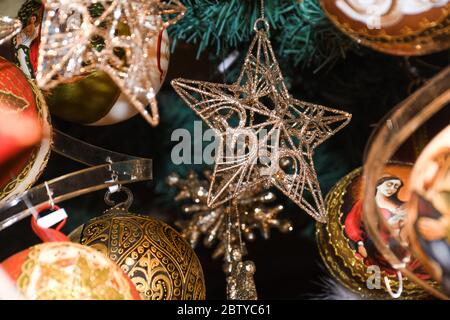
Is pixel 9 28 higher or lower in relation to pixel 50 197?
higher

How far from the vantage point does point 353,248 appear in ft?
3.44

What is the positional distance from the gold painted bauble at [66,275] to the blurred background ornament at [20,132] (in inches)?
5.7

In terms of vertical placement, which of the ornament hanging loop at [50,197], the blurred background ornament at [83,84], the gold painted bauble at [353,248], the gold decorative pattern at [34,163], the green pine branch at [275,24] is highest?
the green pine branch at [275,24]

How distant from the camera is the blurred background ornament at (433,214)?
75cm

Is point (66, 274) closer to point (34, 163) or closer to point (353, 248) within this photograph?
point (34, 163)

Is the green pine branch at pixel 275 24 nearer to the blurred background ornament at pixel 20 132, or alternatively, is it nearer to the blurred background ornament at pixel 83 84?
the blurred background ornament at pixel 83 84

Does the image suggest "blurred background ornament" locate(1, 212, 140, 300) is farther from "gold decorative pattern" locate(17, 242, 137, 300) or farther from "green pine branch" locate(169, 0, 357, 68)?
"green pine branch" locate(169, 0, 357, 68)

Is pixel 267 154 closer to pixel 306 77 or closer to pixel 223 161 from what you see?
pixel 223 161

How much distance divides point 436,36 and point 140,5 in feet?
1.15

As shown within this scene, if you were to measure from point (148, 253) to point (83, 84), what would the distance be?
0.25 metres

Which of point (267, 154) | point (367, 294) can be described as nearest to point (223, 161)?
point (267, 154)

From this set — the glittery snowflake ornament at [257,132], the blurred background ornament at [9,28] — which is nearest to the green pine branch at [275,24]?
the glittery snowflake ornament at [257,132]

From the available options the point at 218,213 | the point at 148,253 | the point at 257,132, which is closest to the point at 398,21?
the point at 257,132

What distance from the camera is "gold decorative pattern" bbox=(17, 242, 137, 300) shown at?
0.73 m
